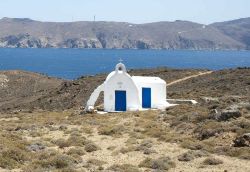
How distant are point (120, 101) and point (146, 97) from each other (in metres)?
2.55

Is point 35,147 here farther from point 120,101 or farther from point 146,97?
point 146,97

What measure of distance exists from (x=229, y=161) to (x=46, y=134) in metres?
10.6

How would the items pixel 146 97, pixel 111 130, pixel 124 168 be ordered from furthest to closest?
pixel 146 97 → pixel 111 130 → pixel 124 168

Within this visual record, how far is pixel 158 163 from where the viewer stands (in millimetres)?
18344

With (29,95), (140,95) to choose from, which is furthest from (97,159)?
(29,95)

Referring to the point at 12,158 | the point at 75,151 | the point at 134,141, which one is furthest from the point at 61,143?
the point at 12,158

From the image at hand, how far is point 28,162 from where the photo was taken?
739 inches

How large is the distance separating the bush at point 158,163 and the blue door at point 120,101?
19.3 m

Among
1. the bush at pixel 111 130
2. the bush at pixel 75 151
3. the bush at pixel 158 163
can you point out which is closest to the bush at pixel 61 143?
the bush at pixel 75 151

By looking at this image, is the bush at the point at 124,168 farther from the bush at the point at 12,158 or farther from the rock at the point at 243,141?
the rock at the point at 243,141

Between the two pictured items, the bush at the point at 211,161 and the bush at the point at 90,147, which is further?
the bush at the point at 90,147

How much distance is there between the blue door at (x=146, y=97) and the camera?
131 ft

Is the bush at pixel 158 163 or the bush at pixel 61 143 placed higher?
the bush at pixel 158 163

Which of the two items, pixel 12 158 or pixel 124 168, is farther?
→ pixel 12 158
